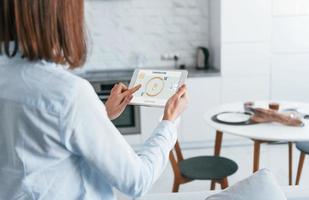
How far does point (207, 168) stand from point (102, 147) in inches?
63.0

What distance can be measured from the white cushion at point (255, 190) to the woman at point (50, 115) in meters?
0.46

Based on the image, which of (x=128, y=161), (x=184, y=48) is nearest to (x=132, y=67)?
(x=184, y=48)

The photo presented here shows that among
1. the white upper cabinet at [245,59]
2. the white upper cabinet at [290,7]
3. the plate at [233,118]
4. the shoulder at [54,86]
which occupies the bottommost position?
the plate at [233,118]

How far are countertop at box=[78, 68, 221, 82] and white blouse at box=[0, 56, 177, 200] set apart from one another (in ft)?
9.27

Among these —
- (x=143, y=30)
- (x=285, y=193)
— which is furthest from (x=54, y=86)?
(x=143, y=30)

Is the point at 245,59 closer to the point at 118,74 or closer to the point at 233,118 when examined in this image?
the point at 118,74

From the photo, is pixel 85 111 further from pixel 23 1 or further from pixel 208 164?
pixel 208 164

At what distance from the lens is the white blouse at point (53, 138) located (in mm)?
881

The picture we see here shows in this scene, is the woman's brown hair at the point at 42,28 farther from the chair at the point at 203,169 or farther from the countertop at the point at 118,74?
the countertop at the point at 118,74

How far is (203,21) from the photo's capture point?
427 centimetres

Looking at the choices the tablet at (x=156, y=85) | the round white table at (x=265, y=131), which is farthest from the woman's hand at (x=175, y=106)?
the round white table at (x=265, y=131)

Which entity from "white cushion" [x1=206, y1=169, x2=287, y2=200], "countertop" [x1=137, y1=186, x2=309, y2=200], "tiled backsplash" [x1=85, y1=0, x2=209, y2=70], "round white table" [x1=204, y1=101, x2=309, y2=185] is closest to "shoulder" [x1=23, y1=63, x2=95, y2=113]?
"white cushion" [x1=206, y1=169, x2=287, y2=200]

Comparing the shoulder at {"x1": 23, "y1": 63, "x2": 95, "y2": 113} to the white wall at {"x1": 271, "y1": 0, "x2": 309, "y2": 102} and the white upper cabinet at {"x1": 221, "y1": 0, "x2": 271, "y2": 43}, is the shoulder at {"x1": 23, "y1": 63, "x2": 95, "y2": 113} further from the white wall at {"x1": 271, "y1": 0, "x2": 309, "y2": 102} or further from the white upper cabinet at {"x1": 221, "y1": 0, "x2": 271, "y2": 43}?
the white wall at {"x1": 271, "y1": 0, "x2": 309, "y2": 102}

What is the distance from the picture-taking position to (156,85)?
4.99 ft
